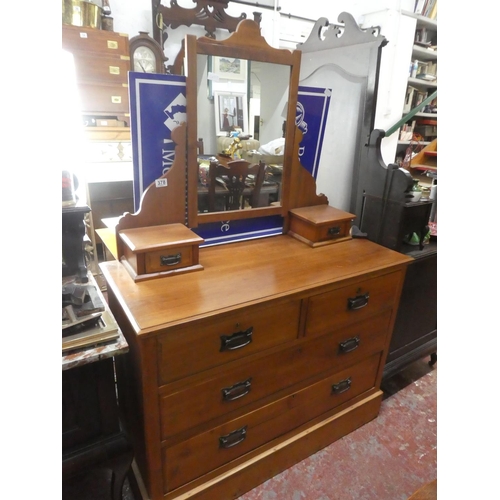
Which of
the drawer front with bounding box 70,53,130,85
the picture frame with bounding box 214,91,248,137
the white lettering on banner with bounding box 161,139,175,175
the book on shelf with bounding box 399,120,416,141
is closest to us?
the white lettering on banner with bounding box 161,139,175,175

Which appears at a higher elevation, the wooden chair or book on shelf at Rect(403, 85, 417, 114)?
book on shelf at Rect(403, 85, 417, 114)

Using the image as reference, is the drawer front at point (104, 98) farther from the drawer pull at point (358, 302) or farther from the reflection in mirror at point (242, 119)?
the drawer pull at point (358, 302)

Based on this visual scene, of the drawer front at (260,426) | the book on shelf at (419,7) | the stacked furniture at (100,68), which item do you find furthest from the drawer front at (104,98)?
the book on shelf at (419,7)

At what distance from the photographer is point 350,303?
1.24m

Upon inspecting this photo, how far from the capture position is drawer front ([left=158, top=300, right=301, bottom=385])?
3.02 ft

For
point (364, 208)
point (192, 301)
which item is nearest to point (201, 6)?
point (364, 208)

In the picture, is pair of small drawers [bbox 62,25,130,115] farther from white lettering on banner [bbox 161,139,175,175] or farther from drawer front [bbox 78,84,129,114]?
white lettering on banner [bbox 161,139,175,175]

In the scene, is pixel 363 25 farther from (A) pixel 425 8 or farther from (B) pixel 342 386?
(B) pixel 342 386

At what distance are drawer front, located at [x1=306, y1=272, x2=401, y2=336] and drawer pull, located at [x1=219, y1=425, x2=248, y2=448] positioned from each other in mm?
390

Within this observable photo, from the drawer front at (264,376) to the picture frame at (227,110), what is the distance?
2.59ft

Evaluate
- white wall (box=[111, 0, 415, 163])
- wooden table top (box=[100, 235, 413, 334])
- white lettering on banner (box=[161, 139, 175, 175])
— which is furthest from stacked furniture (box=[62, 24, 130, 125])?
wooden table top (box=[100, 235, 413, 334])

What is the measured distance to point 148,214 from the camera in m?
1.16
